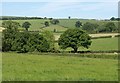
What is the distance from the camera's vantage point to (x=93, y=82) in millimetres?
17922

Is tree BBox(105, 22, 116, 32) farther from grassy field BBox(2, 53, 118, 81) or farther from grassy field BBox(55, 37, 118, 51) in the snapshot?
grassy field BBox(2, 53, 118, 81)

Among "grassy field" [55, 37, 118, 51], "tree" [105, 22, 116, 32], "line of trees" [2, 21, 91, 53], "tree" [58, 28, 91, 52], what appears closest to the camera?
"line of trees" [2, 21, 91, 53]

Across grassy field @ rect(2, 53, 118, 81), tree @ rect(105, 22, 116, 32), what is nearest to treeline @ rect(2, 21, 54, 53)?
grassy field @ rect(2, 53, 118, 81)

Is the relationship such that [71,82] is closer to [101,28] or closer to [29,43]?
[29,43]

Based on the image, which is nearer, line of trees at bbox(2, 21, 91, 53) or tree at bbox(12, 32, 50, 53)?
tree at bbox(12, 32, 50, 53)

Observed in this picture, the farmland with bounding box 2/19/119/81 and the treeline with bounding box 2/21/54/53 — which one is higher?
the farmland with bounding box 2/19/119/81

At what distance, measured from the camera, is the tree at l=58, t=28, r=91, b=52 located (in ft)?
265

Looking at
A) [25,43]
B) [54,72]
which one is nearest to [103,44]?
[25,43]

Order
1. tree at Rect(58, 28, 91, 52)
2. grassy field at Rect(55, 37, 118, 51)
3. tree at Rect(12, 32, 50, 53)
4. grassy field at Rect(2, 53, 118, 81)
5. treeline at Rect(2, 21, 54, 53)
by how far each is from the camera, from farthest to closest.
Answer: grassy field at Rect(55, 37, 118, 51), tree at Rect(58, 28, 91, 52), treeline at Rect(2, 21, 54, 53), tree at Rect(12, 32, 50, 53), grassy field at Rect(2, 53, 118, 81)

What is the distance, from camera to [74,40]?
82.1 meters

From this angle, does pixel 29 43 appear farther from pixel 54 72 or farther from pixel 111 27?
pixel 111 27

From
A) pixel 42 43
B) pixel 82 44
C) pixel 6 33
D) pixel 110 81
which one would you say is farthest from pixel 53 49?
pixel 110 81

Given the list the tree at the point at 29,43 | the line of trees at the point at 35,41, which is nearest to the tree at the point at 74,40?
the line of trees at the point at 35,41

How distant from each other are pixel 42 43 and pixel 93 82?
59.4m
